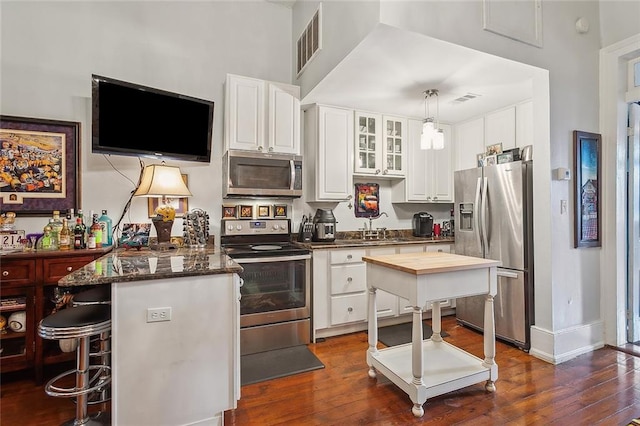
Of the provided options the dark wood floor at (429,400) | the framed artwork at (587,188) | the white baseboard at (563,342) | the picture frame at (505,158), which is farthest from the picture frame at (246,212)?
the framed artwork at (587,188)

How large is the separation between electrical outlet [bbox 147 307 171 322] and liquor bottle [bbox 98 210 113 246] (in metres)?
1.49

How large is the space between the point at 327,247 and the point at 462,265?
4.57 ft

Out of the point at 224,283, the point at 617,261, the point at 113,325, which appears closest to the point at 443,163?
the point at 617,261

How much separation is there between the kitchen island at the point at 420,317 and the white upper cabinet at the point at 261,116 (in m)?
1.60

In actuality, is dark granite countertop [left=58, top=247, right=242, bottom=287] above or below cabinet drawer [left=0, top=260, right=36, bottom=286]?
above

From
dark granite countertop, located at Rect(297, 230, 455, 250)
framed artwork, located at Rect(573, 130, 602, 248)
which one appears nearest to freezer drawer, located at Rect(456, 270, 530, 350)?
framed artwork, located at Rect(573, 130, 602, 248)

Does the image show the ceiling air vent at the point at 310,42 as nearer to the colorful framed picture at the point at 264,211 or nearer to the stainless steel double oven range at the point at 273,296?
the colorful framed picture at the point at 264,211

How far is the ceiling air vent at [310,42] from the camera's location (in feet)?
9.44

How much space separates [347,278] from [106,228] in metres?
2.26

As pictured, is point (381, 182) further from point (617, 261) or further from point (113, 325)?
point (113, 325)

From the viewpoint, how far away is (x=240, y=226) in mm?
3248

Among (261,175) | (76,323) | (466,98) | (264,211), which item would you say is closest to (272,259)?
(264,211)

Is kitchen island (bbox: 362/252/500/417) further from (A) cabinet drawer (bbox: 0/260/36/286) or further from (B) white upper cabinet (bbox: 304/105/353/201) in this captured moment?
(A) cabinet drawer (bbox: 0/260/36/286)

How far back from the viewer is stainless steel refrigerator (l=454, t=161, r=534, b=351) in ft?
9.29
